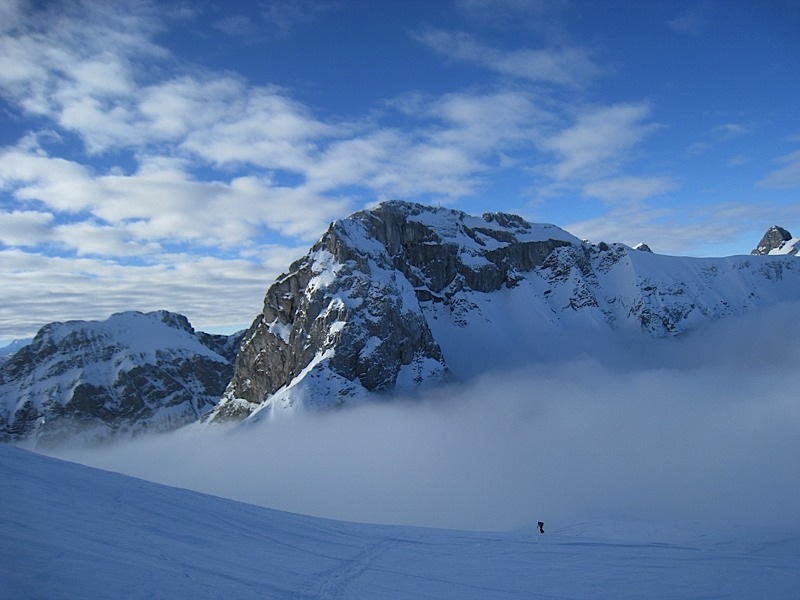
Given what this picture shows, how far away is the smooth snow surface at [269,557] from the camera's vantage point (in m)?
15.8

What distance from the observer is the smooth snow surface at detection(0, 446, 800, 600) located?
15.8m

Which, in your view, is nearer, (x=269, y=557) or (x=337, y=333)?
(x=269, y=557)

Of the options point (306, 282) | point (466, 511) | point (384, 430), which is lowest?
point (466, 511)

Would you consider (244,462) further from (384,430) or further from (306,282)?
(306,282)

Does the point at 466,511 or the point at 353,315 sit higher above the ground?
the point at 353,315

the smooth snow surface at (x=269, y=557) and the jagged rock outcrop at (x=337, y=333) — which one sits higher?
the jagged rock outcrop at (x=337, y=333)

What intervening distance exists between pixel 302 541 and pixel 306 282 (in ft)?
551

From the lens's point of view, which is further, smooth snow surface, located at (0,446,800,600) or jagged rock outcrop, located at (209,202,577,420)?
jagged rock outcrop, located at (209,202,577,420)

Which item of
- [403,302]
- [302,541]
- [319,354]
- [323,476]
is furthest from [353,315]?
[302,541]

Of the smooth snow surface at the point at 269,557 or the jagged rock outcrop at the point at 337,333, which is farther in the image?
the jagged rock outcrop at the point at 337,333

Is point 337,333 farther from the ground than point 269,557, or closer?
farther from the ground

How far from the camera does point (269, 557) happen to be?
20.8 meters

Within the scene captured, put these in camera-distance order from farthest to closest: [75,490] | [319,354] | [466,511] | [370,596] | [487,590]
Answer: [319,354] → [466,511] → [75,490] → [487,590] → [370,596]

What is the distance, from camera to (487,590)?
767 inches
